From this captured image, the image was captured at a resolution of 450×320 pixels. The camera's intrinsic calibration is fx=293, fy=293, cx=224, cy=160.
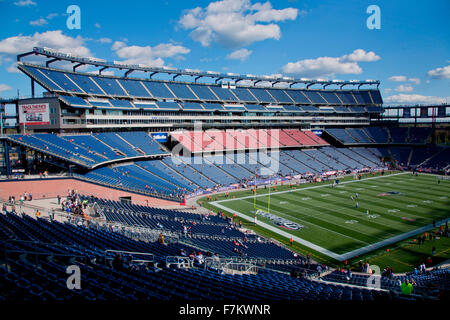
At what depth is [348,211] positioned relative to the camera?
3291 cm

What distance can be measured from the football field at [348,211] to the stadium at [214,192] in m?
0.23

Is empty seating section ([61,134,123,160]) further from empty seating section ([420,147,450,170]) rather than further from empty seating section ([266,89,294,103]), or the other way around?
empty seating section ([420,147,450,170])

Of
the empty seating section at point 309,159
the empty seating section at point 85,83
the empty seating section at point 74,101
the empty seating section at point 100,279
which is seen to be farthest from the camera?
the empty seating section at point 309,159

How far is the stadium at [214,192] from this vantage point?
9852mm

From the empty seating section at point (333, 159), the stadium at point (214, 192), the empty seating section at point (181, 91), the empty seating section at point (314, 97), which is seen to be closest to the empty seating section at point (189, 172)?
the stadium at point (214, 192)

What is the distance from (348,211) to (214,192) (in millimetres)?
17879

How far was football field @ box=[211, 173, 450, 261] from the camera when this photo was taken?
2527 cm

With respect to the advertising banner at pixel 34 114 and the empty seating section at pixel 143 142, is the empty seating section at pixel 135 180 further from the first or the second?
the advertising banner at pixel 34 114

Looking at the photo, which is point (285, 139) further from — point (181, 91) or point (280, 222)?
point (280, 222)

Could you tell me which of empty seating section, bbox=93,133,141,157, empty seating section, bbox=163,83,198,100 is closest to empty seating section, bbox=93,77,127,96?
empty seating section, bbox=93,133,141,157

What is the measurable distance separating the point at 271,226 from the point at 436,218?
17.5 meters

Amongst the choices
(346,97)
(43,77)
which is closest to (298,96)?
(346,97)
